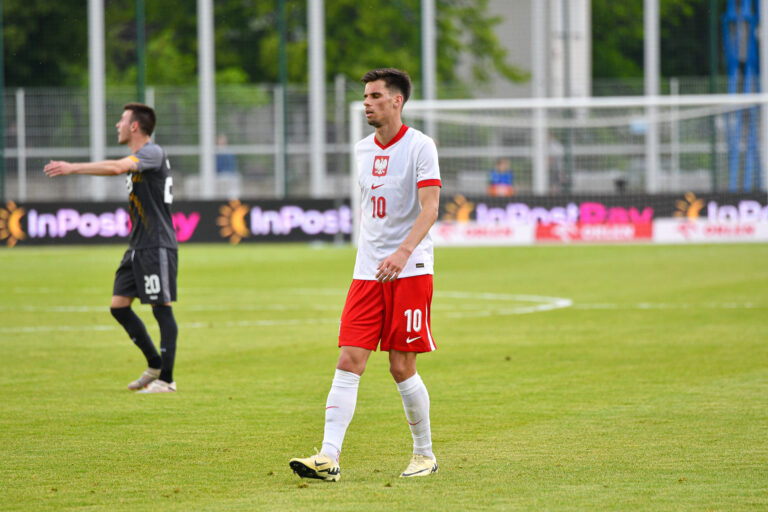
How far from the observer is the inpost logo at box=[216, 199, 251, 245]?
2804cm

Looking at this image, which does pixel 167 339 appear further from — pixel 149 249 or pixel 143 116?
pixel 143 116

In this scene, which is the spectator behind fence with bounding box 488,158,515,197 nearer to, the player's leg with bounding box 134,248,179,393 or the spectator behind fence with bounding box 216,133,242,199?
the spectator behind fence with bounding box 216,133,242,199

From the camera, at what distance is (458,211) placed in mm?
26906

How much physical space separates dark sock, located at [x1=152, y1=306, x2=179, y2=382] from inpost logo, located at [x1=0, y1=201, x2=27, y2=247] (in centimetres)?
1970

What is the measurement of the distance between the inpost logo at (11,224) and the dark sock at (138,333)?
64.0 ft

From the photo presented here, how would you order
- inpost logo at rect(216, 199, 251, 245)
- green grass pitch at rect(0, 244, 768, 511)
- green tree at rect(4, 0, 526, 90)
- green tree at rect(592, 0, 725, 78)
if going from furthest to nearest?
1. green tree at rect(4, 0, 526, 90)
2. green tree at rect(592, 0, 725, 78)
3. inpost logo at rect(216, 199, 251, 245)
4. green grass pitch at rect(0, 244, 768, 511)

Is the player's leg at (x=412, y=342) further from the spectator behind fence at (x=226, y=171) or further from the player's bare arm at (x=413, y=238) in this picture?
the spectator behind fence at (x=226, y=171)

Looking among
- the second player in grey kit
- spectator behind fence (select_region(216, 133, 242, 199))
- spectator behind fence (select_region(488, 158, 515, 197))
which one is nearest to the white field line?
the second player in grey kit

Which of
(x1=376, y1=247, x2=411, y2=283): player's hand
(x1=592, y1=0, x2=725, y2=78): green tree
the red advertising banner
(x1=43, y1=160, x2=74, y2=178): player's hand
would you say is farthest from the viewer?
(x1=592, y1=0, x2=725, y2=78): green tree

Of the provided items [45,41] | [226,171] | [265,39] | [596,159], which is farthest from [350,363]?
[265,39]

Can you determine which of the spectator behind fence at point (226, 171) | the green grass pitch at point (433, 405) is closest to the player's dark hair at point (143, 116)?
the green grass pitch at point (433, 405)

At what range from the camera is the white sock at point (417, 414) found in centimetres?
623

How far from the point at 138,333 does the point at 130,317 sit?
13cm

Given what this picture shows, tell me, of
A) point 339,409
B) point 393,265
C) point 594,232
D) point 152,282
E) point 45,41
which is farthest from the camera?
point 45,41
